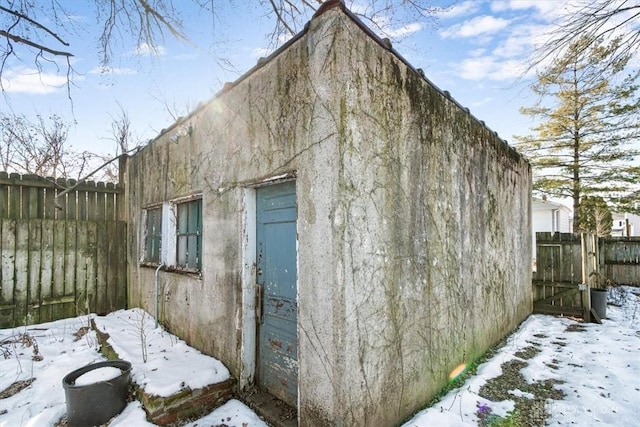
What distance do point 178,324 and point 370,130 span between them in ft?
12.7

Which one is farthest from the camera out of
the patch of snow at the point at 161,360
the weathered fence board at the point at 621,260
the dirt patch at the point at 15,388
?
the weathered fence board at the point at 621,260

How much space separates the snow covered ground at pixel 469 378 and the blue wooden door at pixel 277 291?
1.30ft

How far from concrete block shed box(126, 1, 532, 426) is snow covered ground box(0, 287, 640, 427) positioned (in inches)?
11.5

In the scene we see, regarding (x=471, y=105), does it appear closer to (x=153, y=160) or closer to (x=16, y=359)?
(x=153, y=160)

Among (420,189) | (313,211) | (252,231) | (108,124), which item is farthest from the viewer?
(108,124)

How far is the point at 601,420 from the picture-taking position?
109 inches

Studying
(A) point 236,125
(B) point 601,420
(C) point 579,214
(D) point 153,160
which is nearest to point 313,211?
(A) point 236,125

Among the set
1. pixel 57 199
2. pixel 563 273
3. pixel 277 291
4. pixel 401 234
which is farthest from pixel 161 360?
pixel 563 273

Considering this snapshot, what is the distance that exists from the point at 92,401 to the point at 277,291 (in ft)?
6.27

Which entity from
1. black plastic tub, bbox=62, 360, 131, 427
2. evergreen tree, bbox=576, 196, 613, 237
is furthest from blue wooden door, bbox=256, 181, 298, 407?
evergreen tree, bbox=576, 196, 613, 237

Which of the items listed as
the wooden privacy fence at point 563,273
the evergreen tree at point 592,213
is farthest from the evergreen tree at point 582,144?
the wooden privacy fence at point 563,273

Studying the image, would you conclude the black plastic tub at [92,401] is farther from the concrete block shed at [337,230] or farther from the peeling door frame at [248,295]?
the peeling door frame at [248,295]

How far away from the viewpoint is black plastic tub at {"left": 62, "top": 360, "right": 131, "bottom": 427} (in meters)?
2.81

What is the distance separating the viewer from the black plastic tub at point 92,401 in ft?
9.21
